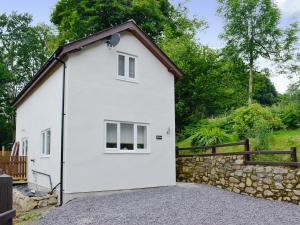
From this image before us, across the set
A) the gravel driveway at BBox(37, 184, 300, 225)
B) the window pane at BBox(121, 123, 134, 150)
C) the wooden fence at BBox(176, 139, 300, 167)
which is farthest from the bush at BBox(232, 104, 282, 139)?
the window pane at BBox(121, 123, 134, 150)

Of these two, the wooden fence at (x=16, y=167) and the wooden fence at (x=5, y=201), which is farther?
the wooden fence at (x=16, y=167)

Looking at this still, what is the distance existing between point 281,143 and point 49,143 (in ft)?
33.8

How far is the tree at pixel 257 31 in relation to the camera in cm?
2312

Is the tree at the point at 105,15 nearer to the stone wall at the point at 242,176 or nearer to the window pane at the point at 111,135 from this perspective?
the stone wall at the point at 242,176

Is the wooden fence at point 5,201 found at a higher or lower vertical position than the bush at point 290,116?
lower

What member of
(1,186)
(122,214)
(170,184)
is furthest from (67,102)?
(1,186)

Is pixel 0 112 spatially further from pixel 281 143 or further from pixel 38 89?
pixel 281 143

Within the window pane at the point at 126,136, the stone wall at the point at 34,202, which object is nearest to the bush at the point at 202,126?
the window pane at the point at 126,136

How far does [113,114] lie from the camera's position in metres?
13.0

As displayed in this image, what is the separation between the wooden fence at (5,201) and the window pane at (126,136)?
9826 millimetres

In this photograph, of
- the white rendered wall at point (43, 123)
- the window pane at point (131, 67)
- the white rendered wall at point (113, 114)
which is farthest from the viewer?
the window pane at point (131, 67)

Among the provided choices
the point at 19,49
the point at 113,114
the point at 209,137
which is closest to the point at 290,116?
the point at 209,137

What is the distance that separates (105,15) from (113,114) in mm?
19809

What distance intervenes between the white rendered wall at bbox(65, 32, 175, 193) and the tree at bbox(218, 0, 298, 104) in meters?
10.9
